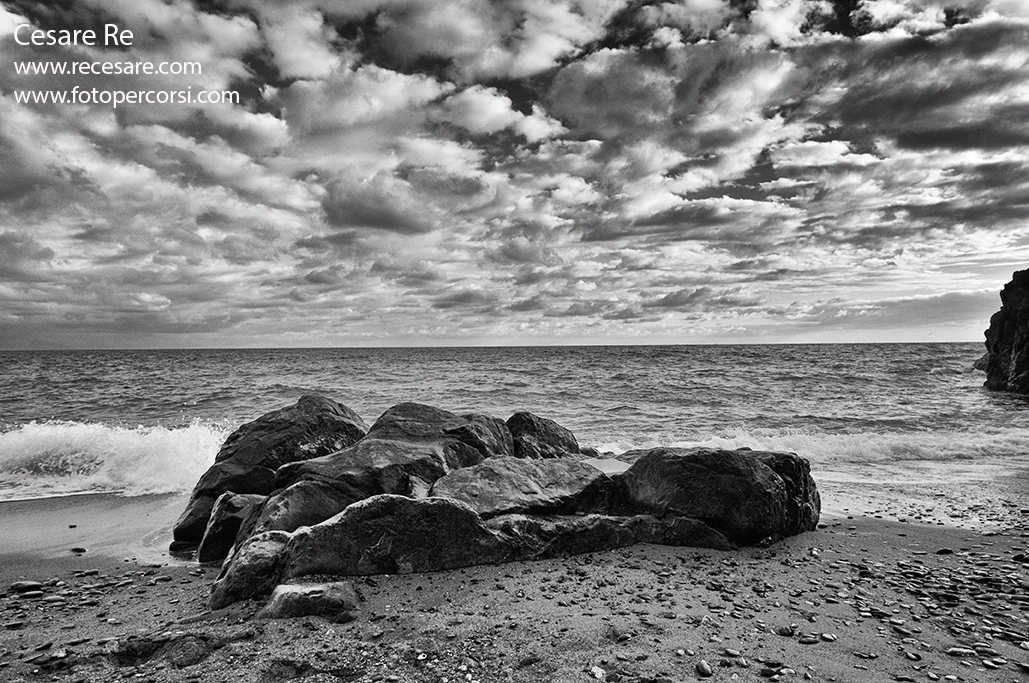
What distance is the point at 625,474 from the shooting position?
26.3 feet

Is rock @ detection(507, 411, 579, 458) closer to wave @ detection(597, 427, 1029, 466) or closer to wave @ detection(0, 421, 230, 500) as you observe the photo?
wave @ detection(597, 427, 1029, 466)

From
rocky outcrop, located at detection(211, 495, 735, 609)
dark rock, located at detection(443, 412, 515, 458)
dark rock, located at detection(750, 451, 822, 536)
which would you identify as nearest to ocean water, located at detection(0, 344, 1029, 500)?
dark rock, located at detection(750, 451, 822, 536)

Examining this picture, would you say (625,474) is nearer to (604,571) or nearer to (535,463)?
(535,463)

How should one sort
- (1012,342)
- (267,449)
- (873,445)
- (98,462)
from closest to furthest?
(267,449) → (98,462) → (873,445) → (1012,342)

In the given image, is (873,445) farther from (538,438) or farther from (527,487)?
(527,487)

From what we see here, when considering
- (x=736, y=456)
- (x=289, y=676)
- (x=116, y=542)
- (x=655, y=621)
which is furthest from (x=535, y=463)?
(x=116, y=542)

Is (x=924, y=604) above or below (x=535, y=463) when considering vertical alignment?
below

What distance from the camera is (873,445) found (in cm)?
1513

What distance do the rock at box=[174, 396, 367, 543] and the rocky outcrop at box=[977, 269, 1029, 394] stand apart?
37.1 meters

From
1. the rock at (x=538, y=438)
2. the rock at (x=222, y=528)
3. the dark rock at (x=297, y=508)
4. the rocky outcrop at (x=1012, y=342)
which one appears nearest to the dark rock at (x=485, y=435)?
the rock at (x=538, y=438)

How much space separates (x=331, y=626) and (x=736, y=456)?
5.31 metres

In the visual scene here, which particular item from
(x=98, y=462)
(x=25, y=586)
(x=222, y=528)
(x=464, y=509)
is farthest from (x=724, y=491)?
(x=98, y=462)

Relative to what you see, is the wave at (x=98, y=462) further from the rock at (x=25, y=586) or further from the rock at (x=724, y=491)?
the rock at (x=724, y=491)

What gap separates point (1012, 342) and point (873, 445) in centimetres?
2850
